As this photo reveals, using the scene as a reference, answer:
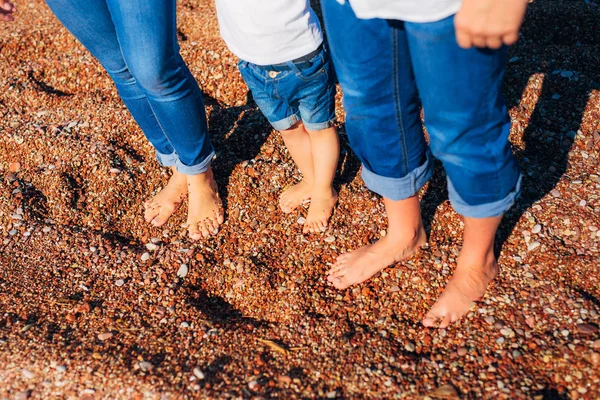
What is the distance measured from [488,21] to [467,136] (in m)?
0.42

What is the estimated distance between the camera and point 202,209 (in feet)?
9.34

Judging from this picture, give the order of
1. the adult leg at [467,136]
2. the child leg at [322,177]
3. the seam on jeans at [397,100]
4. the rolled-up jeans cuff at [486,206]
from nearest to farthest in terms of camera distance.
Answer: the adult leg at [467,136]
the seam on jeans at [397,100]
the rolled-up jeans cuff at [486,206]
the child leg at [322,177]

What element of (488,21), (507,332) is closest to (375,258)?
(507,332)

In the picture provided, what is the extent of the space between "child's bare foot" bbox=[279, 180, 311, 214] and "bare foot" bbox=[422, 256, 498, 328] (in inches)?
35.0

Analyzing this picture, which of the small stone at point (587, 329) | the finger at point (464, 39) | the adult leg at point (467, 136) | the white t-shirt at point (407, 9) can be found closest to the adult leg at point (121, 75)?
the white t-shirt at point (407, 9)

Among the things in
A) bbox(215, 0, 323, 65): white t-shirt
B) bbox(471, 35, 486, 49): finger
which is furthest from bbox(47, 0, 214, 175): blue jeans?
bbox(471, 35, 486, 49): finger

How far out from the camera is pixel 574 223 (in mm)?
2502

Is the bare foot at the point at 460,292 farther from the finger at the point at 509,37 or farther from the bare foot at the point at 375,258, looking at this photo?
the finger at the point at 509,37

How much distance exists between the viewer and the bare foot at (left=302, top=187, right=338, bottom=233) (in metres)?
2.75

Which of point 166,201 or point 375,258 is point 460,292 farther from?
point 166,201

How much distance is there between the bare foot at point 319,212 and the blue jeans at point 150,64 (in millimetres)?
550

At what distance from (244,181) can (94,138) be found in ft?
3.26

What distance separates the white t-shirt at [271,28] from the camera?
84.9 inches

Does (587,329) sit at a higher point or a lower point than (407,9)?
lower
